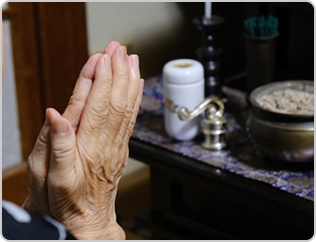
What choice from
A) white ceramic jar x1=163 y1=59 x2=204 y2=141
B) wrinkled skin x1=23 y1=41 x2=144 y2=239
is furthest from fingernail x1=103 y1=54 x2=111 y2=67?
white ceramic jar x1=163 y1=59 x2=204 y2=141

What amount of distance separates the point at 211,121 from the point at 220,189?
0.60ft

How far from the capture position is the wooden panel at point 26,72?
5.52 feet

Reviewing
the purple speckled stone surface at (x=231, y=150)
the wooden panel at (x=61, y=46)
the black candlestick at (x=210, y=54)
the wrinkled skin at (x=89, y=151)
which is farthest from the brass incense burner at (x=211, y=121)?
the wooden panel at (x=61, y=46)

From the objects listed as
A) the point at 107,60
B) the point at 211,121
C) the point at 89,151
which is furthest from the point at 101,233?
the point at 211,121

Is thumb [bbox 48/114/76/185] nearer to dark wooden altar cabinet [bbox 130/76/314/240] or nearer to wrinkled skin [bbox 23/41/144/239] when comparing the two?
wrinkled skin [bbox 23/41/144/239]

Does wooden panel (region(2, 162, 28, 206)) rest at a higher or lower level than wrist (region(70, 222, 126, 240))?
lower

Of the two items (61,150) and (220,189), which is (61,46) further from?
(61,150)

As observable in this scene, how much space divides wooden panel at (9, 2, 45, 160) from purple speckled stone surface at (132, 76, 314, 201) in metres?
0.52

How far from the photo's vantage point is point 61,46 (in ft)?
5.91

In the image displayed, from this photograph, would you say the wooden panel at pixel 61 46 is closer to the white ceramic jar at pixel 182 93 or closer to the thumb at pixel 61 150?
the white ceramic jar at pixel 182 93

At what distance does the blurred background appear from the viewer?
172 centimetres

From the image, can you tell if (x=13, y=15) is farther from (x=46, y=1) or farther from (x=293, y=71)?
(x=293, y=71)

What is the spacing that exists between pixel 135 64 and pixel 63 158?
0.72 ft

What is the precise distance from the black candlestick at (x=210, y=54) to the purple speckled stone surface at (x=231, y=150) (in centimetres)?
10
